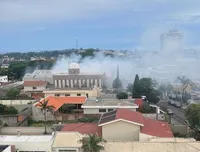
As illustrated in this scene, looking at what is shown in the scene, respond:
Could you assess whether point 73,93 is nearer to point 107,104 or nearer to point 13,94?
point 13,94

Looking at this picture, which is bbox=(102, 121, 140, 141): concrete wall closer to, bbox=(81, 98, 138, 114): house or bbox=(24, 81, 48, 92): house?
bbox=(81, 98, 138, 114): house

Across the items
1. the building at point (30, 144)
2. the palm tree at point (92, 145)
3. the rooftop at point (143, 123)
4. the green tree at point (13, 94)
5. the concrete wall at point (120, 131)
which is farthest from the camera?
the green tree at point (13, 94)

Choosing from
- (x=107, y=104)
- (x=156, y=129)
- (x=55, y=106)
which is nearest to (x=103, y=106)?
(x=107, y=104)

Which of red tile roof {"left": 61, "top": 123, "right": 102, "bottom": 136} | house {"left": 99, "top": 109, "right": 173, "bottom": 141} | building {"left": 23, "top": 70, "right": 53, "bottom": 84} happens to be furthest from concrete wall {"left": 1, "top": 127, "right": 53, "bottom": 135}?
building {"left": 23, "top": 70, "right": 53, "bottom": 84}

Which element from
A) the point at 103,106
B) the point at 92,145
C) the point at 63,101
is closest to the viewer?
the point at 92,145

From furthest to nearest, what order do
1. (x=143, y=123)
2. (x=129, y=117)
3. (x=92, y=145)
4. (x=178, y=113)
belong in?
1. (x=178, y=113)
2. (x=129, y=117)
3. (x=143, y=123)
4. (x=92, y=145)

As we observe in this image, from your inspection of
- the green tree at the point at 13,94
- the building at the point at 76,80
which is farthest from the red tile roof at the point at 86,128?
the building at the point at 76,80

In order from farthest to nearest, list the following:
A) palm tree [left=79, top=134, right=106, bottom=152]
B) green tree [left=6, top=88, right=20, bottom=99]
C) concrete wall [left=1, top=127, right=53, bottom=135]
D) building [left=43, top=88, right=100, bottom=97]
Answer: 1. green tree [left=6, top=88, right=20, bottom=99]
2. building [left=43, top=88, right=100, bottom=97]
3. concrete wall [left=1, top=127, right=53, bottom=135]
4. palm tree [left=79, top=134, right=106, bottom=152]

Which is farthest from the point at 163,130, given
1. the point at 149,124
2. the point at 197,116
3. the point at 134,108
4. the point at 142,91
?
the point at 142,91

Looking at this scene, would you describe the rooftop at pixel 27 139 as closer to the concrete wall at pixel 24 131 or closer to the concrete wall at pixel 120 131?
the concrete wall at pixel 120 131
